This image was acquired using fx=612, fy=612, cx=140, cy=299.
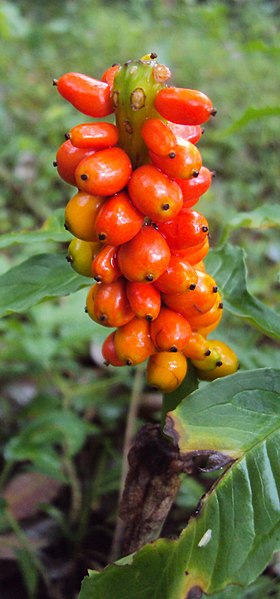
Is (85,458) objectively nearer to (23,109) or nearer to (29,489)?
(29,489)

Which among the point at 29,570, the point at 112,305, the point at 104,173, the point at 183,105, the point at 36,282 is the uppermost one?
the point at 183,105

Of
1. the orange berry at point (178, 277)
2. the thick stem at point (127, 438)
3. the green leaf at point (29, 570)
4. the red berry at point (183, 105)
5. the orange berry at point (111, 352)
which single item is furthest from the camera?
the thick stem at point (127, 438)

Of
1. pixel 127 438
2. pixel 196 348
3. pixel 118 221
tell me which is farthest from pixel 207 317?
pixel 127 438

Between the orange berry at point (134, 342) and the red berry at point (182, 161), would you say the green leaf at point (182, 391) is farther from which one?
the red berry at point (182, 161)

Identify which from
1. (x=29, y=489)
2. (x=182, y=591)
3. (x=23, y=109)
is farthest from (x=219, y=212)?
(x=182, y=591)

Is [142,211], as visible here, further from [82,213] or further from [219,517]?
[219,517]

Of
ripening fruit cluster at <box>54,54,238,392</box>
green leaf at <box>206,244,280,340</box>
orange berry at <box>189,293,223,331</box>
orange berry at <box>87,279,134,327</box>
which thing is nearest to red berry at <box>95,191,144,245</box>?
ripening fruit cluster at <box>54,54,238,392</box>

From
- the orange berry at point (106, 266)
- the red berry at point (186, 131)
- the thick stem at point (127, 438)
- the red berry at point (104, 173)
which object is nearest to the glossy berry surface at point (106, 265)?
the orange berry at point (106, 266)
